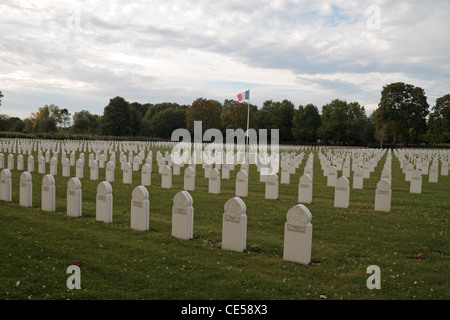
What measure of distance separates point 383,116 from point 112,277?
74460mm

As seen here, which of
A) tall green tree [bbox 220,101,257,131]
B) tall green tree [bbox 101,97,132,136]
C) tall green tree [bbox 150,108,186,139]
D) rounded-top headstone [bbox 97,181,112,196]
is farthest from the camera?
tall green tree [bbox 150,108,186,139]

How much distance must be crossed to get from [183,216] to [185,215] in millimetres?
69

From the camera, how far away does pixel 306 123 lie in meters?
86.2

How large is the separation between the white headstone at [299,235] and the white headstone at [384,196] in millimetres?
5514

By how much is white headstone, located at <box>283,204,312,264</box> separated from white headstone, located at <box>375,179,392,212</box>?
5514 mm

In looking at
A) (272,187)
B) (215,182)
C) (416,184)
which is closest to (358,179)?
(416,184)

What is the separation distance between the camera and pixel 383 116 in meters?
70.6

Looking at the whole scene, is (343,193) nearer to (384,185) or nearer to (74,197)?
(384,185)

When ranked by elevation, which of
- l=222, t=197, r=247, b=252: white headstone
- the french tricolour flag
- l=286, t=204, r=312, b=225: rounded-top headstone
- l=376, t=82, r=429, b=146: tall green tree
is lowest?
l=222, t=197, r=247, b=252: white headstone

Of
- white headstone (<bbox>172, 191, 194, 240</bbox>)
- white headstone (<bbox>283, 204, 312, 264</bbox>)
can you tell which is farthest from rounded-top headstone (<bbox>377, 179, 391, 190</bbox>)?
white headstone (<bbox>172, 191, 194, 240</bbox>)

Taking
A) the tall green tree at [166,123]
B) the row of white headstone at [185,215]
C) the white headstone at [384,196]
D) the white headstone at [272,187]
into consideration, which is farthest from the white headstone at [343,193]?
the tall green tree at [166,123]

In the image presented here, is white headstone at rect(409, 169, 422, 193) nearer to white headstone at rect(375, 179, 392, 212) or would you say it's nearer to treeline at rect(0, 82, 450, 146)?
white headstone at rect(375, 179, 392, 212)

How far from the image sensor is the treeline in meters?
69.6
